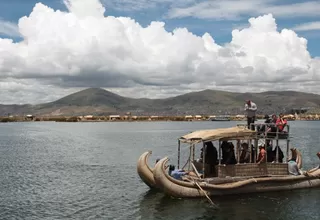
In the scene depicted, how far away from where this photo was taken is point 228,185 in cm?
2886

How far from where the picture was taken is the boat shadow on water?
26.2 metres

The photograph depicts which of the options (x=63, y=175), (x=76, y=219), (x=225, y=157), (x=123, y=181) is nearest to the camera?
(x=76, y=219)

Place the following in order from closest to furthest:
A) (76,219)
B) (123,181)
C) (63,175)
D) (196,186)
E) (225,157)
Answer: (76,219) → (196,186) → (225,157) → (123,181) → (63,175)

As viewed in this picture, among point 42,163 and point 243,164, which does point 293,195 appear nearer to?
point 243,164

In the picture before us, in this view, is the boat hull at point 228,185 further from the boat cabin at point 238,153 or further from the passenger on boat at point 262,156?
the passenger on boat at point 262,156

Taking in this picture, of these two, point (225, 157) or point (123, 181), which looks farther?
point (123, 181)

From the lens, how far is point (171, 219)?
25.5 metres

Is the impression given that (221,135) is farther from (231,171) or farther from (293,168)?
(293,168)

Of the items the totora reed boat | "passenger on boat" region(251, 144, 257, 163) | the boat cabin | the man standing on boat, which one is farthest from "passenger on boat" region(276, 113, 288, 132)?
"passenger on boat" region(251, 144, 257, 163)

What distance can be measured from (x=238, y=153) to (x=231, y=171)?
5.78 ft

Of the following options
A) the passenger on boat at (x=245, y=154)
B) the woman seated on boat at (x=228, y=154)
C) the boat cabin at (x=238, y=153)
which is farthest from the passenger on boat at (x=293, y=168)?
the woman seated on boat at (x=228, y=154)

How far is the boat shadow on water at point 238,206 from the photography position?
26.2 metres

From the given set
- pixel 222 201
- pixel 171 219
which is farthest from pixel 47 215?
pixel 222 201

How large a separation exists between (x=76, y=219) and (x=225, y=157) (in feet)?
37.4
